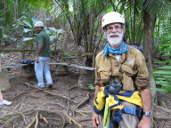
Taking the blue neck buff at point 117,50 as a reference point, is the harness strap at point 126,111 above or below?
below

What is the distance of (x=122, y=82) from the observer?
5.18 ft

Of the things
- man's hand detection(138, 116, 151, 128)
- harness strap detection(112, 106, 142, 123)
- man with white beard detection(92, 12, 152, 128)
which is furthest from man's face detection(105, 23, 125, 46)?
man's hand detection(138, 116, 151, 128)

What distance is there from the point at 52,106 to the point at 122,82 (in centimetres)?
318


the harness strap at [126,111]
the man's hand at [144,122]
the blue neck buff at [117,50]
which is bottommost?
the man's hand at [144,122]

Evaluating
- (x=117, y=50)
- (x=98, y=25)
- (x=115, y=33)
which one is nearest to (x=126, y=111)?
(x=117, y=50)

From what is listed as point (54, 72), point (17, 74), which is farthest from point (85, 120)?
point (17, 74)

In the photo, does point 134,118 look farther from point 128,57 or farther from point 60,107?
point 60,107

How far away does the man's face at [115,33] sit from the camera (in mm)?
1613

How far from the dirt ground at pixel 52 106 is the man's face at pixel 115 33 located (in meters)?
2.20

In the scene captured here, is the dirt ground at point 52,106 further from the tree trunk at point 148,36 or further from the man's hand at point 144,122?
the man's hand at point 144,122

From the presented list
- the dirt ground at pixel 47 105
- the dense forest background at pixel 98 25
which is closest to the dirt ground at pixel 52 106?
the dirt ground at pixel 47 105

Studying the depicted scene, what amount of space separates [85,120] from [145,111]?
7.69 feet

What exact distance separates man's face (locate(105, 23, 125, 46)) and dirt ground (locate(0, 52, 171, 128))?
220 centimetres

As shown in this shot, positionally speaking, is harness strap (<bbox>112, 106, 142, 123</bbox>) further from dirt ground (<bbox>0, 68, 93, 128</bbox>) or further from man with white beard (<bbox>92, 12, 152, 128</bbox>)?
dirt ground (<bbox>0, 68, 93, 128</bbox>)
